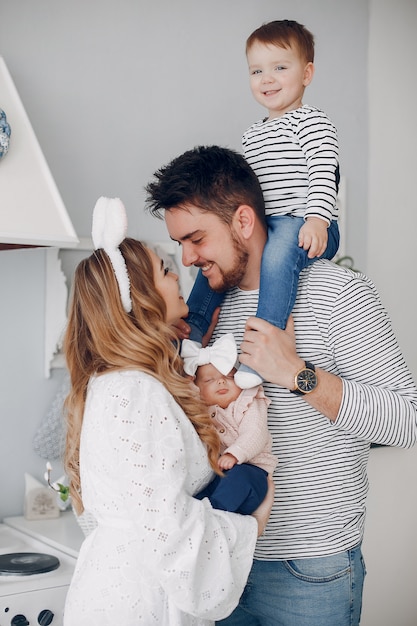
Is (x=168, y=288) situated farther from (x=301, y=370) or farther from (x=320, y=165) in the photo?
(x=320, y=165)

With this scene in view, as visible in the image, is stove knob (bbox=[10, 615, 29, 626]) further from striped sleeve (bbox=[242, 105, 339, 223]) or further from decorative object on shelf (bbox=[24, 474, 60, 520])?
striped sleeve (bbox=[242, 105, 339, 223])

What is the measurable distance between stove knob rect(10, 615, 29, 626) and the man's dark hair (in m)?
1.00

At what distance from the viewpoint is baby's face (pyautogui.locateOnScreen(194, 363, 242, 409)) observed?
174cm

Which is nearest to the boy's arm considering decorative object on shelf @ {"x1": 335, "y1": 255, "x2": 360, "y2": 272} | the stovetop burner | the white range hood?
the white range hood

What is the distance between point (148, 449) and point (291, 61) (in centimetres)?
100

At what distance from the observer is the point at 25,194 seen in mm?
2111

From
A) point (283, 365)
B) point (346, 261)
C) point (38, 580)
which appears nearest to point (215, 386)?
point (283, 365)

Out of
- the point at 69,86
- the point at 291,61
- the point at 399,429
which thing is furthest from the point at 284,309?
the point at 69,86

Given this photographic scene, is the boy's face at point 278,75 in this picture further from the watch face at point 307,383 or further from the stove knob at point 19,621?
the stove knob at point 19,621

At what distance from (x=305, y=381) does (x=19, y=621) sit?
0.89 meters

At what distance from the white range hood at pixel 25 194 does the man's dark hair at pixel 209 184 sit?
395 mm

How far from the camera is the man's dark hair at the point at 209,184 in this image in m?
1.76

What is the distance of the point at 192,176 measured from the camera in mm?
1763

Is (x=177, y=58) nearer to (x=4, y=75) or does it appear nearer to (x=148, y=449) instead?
(x=4, y=75)
